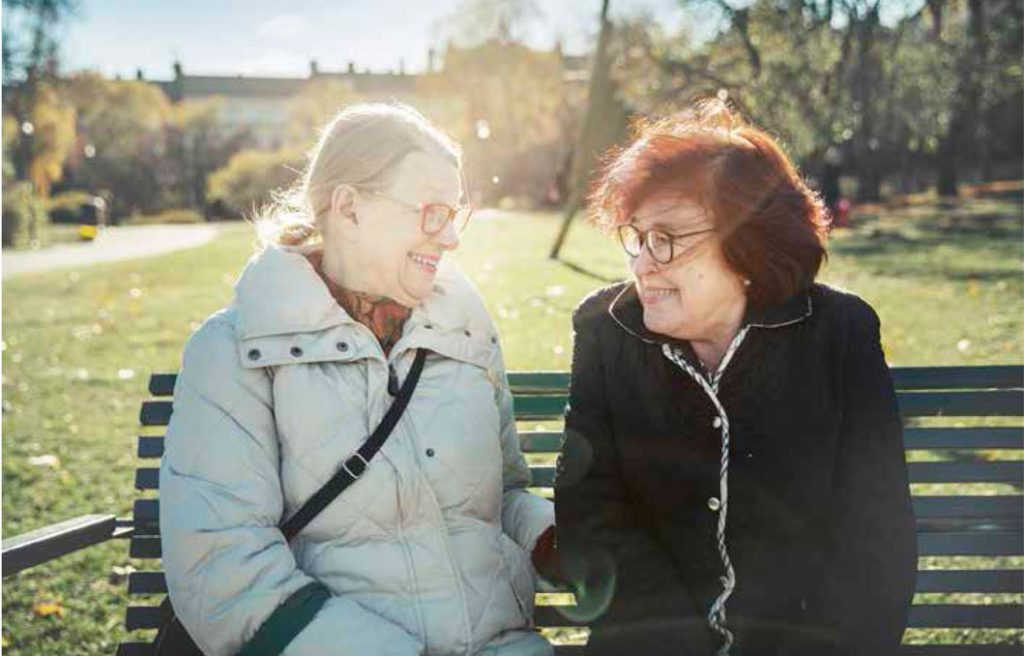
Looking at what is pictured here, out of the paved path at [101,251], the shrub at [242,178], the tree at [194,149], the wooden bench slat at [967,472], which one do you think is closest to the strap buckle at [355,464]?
the wooden bench slat at [967,472]

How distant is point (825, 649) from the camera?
239 cm

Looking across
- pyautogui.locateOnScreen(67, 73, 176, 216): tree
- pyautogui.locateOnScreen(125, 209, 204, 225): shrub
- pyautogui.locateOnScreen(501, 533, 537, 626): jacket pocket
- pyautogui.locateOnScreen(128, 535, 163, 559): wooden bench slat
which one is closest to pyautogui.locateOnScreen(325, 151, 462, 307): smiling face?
pyautogui.locateOnScreen(501, 533, 537, 626): jacket pocket

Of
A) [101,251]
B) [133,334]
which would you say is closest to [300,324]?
[133,334]

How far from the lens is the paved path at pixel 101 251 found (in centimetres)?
2352

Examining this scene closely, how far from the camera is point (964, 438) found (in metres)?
3.07

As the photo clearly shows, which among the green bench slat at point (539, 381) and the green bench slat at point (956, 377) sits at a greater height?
the green bench slat at point (956, 377)

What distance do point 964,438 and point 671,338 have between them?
1.11 m

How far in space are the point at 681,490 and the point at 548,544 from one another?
43cm

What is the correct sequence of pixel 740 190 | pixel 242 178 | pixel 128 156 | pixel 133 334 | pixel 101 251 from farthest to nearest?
pixel 128 156, pixel 242 178, pixel 101 251, pixel 133 334, pixel 740 190

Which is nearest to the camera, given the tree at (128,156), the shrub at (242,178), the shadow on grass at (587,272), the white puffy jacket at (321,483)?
the white puffy jacket at (321,483)

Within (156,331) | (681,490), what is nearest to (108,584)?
(681,490)

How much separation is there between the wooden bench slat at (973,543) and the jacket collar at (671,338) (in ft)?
3.18

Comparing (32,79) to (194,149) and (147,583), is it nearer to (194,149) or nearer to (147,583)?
(194,149)

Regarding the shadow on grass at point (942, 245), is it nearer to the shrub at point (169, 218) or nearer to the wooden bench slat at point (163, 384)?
the wooden bench slat at point (163, 384)
